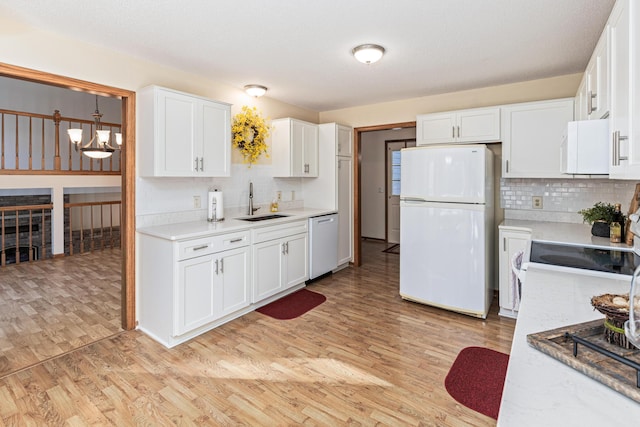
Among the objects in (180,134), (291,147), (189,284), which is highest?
(291,147)

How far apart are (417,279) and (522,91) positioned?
7.59ft

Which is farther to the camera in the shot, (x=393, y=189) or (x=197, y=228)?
(x=393, y=189)

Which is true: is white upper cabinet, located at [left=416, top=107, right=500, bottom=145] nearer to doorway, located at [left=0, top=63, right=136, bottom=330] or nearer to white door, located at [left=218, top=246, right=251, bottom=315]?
white door, located at [left=218, top=246, right=251, bottom=315]

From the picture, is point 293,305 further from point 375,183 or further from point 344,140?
point 375,183

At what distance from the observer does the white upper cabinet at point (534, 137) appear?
320 cm

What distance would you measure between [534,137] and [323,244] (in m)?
2.60

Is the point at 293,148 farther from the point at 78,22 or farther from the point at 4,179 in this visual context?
the point at 4,179

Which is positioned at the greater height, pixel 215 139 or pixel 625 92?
pixel 215 139

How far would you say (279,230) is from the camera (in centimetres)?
373

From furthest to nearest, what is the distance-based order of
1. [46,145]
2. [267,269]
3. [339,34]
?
[46,145], [267,269], [339,34]

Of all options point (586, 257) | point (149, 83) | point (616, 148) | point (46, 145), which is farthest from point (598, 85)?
point (46, 145)

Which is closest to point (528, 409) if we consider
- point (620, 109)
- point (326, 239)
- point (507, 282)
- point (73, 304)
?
point (620, 109)

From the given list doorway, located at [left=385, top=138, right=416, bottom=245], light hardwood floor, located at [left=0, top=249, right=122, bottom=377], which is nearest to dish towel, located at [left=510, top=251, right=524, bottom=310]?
light hardwood floor, located at [left=0, top=249, right=122, bottom=377]

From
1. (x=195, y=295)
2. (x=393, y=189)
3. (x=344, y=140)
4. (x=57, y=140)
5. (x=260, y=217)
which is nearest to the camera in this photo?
(x=195, y=295)
